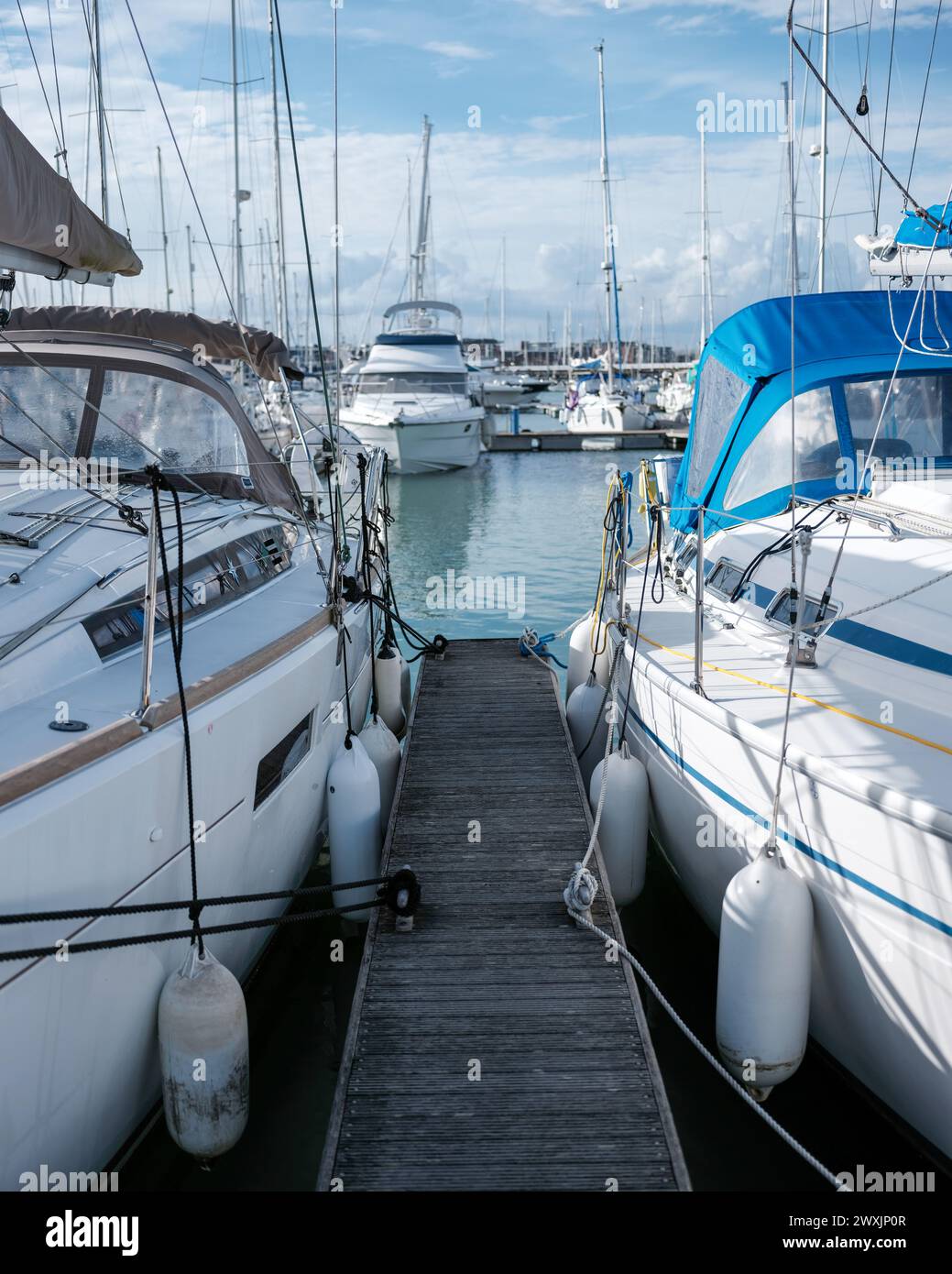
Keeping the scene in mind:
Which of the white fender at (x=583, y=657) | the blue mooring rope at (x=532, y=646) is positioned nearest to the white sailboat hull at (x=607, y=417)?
the blue mooring rope at (x=532, y=646)

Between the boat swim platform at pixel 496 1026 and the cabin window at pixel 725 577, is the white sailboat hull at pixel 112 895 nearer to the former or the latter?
the boat swim platform at pixel 496 1026

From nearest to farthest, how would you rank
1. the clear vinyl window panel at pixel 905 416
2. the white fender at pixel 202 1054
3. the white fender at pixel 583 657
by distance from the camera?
the white fender at pixel 202 1054 < the clear vinyl window panel at pixel 905 416 < the white fender at pixel 583 657

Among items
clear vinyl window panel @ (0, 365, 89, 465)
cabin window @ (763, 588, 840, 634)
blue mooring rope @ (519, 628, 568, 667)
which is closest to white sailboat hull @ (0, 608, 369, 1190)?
clear vinyl window panel @ (0, 365, 89, 465)

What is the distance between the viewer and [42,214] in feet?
11.6

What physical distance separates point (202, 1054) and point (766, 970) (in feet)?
5.99

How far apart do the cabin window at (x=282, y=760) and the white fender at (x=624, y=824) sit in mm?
1426

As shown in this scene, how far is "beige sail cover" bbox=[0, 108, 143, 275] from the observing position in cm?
329

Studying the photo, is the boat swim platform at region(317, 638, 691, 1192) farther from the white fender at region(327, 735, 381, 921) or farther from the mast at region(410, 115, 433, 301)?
the mast at region(410, 115, 433, 301)

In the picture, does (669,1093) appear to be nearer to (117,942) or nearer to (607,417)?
(117,942)

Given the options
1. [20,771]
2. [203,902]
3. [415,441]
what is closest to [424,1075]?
[203,902]

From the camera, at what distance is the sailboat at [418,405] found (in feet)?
77.2

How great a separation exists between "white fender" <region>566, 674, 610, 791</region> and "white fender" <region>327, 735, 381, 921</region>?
1807mm

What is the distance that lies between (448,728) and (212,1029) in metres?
3.27
